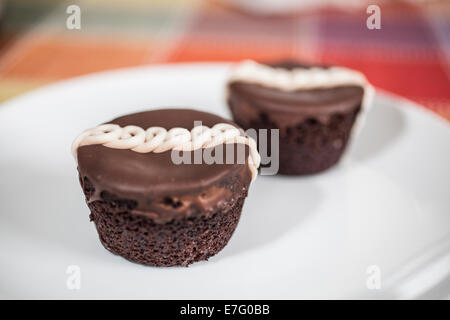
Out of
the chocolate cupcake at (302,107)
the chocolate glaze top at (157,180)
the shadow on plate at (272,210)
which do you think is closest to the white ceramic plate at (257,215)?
the shadow on plate at (272,210)

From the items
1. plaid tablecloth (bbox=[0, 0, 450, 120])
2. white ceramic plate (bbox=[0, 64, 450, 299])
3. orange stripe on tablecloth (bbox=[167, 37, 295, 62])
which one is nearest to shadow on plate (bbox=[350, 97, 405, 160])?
white ceramic plate (bbox=[0, 64, 450, 299])

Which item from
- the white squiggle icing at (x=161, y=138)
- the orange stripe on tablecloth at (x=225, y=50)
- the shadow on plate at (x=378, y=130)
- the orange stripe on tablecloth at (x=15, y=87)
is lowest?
the shadow on plate at (x=378, y=130)

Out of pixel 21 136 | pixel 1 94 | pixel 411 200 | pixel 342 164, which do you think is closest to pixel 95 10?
pixel 1 94

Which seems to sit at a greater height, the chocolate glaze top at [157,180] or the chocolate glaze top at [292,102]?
the chocolate glaze top at [292,102]

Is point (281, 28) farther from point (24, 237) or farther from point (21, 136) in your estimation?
point (24, 237)

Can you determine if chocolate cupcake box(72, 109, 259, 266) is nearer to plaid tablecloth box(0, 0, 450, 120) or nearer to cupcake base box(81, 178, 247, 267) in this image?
cupcake base box(81, 178, 247, 267)

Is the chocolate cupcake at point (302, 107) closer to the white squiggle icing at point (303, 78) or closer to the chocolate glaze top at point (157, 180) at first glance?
the white squiggle icing at point (303, 78)
